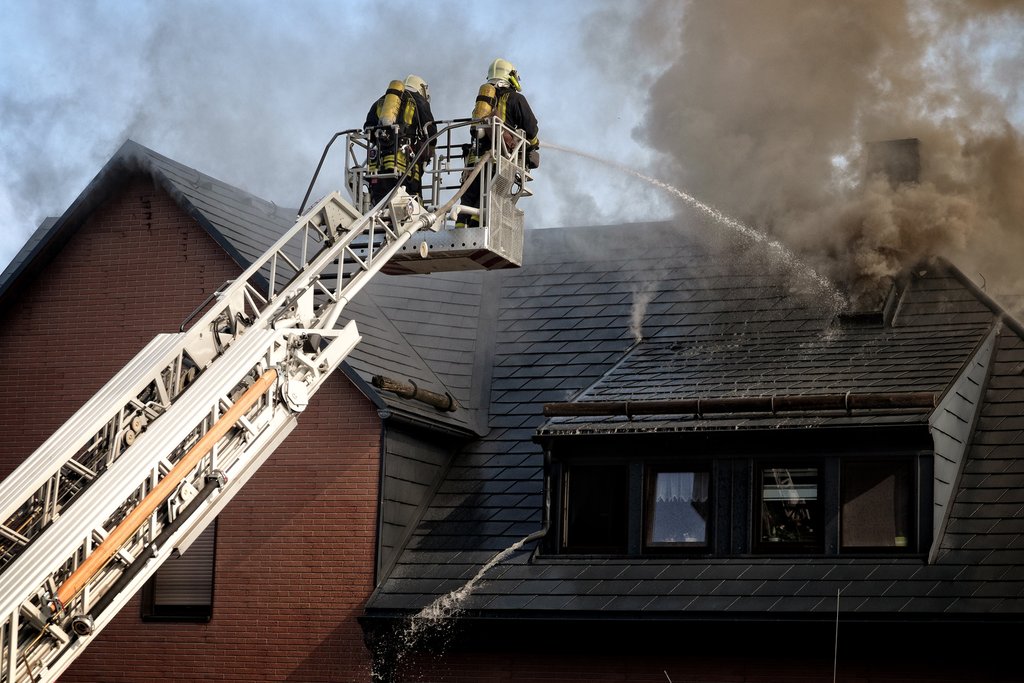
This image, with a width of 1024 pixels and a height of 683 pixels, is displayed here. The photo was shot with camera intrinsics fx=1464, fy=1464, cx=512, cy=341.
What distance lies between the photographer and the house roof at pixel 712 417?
14328mm

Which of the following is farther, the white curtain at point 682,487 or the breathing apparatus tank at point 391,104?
the white curtain at point 682,487

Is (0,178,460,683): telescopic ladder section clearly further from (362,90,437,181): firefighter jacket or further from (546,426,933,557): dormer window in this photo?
(546,426,933,557): dormer window

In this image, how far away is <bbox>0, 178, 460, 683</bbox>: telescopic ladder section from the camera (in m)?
9.99

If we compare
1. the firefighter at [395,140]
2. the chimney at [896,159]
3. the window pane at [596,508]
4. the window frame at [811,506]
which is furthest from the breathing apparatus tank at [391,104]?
the chimney at [896,159]

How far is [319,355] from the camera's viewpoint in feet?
39.9

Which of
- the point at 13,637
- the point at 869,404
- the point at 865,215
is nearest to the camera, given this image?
the point at 13,637

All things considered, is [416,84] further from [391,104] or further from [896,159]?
[896,159]

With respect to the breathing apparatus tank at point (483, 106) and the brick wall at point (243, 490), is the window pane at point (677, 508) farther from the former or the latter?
the breathing apparatus tank at point (483, 106)

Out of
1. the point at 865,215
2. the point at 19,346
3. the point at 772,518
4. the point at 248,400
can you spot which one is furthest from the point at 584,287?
the point at 248,400

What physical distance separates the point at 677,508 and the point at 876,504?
2096 mm

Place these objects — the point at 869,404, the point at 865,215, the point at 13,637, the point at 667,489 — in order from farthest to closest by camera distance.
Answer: the point at 865,215 → the point at 667,489 → the point at 869,404 → the point at 13,637

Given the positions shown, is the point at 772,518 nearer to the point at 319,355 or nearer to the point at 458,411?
the point at 458,411

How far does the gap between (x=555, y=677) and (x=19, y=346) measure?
812 cm

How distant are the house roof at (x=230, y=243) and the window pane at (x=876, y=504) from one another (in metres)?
4.74
